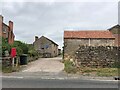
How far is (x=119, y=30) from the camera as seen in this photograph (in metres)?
63.2

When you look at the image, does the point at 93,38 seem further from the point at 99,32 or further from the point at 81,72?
the point at 81,72

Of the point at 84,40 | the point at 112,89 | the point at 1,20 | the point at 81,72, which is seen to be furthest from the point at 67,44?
the point at 112,89

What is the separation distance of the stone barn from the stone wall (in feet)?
53.7

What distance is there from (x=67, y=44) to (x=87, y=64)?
17.9 m

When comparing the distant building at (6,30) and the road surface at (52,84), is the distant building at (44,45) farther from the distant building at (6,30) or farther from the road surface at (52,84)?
Result: the road surface at (52,84)

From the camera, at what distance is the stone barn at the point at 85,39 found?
139 ft

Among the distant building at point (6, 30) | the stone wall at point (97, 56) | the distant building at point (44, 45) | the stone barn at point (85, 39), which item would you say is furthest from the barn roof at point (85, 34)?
the distant building at point (44, 45)

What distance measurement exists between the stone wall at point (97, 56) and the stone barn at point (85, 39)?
53.7ft

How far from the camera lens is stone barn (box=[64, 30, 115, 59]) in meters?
42.3

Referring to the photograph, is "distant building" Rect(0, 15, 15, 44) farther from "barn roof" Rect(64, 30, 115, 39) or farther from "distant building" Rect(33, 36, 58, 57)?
"distant building" Rect(33, 36, 58, 57)

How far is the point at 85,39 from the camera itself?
43.8 metres

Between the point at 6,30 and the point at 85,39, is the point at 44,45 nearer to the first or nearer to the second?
the point at 6,30

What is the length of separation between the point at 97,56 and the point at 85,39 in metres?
19.4

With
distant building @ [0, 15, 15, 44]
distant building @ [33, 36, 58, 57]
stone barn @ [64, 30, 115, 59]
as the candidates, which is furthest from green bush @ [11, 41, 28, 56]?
distant building @ [33, 36, 58, 57]
